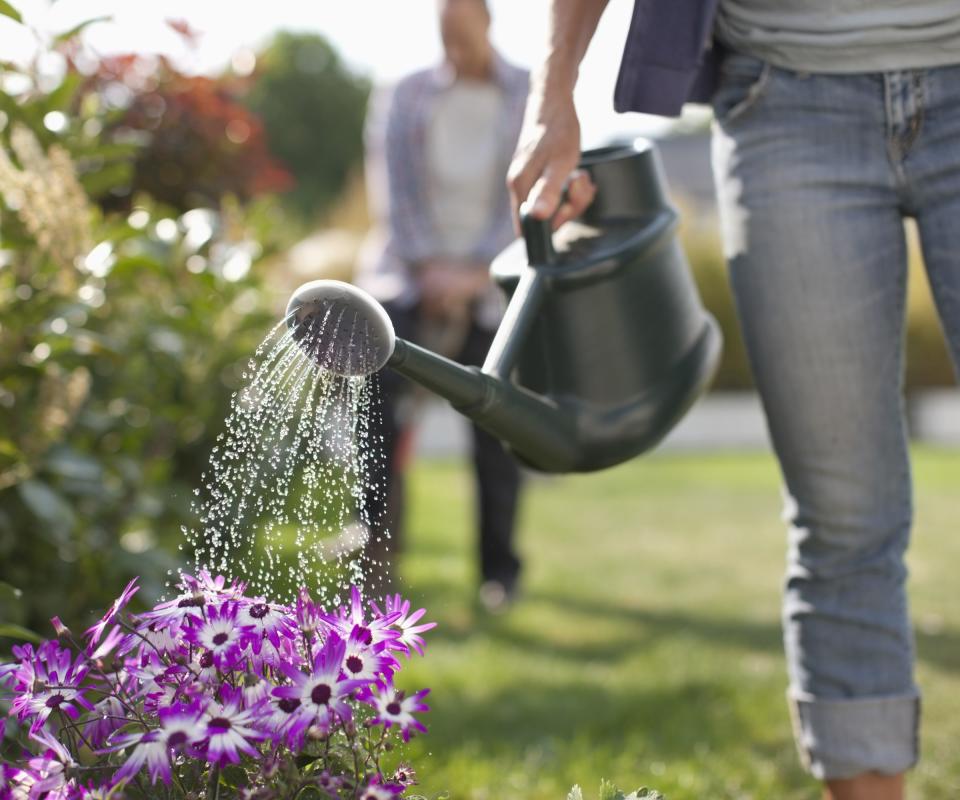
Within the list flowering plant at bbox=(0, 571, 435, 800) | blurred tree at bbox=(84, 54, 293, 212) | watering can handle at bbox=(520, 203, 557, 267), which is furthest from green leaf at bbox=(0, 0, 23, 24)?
blurred tree at bbox=(84, 54, 293, 212)

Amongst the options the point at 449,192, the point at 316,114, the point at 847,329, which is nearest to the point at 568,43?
the point at 847,329

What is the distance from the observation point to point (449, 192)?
11.7 ft

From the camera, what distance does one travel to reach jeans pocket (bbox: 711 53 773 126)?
1588 mm

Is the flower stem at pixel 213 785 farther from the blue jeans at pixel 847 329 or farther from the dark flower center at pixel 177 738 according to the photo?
the blue jeans at pixel 847 329

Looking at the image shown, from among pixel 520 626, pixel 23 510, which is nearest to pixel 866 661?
pixel 23 510

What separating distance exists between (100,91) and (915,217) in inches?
86.9

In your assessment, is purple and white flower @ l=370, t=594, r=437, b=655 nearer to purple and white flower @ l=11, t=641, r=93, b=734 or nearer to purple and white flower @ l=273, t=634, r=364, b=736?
purple and white flower @ l=273, t=634, r=364, b=736

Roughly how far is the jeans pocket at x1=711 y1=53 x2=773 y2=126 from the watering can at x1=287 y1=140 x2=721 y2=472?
0.12 metres

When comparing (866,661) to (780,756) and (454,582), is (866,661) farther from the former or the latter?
(454,582)

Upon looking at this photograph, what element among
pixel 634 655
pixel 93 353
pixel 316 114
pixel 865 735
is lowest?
pixel 316 114

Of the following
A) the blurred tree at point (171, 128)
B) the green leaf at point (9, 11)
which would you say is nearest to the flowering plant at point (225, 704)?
Answer: the green leaf at point (9, 11)

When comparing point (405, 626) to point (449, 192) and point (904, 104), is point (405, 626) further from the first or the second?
point (449, 192)

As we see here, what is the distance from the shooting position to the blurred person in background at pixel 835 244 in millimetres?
1515

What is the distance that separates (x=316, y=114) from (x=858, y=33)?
119 ft
